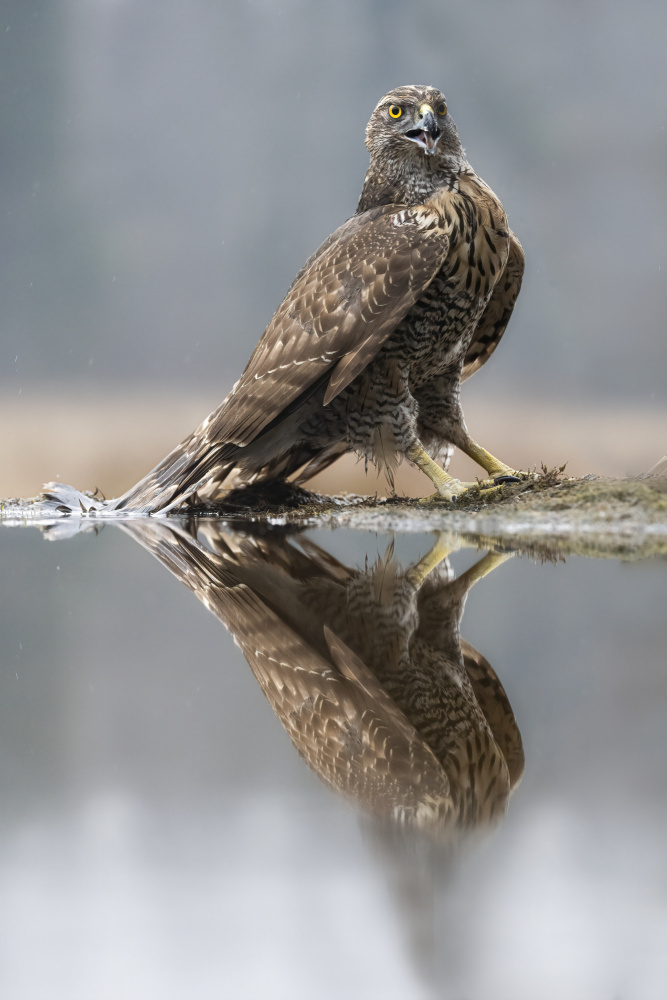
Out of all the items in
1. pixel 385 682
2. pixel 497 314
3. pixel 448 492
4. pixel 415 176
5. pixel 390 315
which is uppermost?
pixel 415 176

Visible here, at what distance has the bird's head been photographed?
9.93 feet

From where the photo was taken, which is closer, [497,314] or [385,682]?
[385,682]

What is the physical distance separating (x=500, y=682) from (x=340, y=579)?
2.66 feet

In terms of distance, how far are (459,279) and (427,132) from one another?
0.55 meters

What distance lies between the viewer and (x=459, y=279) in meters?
2.96

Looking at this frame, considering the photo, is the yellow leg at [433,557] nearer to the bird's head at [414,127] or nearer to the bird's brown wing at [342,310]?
the bird's brown wing at [342,310]

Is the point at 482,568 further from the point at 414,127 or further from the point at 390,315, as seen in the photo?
the point at 414,127

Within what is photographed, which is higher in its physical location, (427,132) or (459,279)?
(427,132)

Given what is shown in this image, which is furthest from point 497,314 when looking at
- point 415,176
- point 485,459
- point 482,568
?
point 482,568

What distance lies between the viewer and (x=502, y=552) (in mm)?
1978

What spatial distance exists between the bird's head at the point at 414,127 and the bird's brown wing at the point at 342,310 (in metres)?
0.23

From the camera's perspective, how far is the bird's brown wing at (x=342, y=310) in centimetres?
281

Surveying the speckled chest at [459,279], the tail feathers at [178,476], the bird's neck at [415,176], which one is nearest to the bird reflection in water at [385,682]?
the speckled chest at [459,279]

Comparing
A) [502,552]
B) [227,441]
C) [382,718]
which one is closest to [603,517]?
[502,552]
